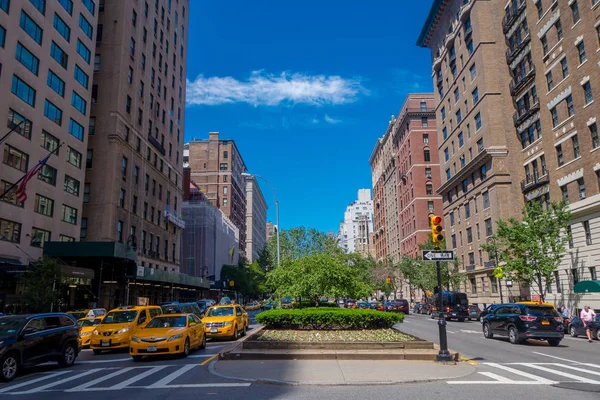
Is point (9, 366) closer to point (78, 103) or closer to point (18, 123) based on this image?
point (18, 123)

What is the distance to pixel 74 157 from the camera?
41.2 m

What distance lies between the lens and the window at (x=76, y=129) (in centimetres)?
4056

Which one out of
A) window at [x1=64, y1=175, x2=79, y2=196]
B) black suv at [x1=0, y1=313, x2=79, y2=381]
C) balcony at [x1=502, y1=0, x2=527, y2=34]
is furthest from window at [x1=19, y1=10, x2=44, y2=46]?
balcony at [x1=502, y1=0, x2=527, y2=34]

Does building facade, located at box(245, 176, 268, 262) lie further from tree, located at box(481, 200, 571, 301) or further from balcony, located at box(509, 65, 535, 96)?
tree, located at box(481, 200, 571, 301)

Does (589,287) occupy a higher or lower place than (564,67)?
lower

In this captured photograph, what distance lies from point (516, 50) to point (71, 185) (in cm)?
4251

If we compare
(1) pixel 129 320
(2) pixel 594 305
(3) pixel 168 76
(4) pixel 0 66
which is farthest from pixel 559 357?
(3) pixel 168 76

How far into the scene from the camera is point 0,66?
103 feet

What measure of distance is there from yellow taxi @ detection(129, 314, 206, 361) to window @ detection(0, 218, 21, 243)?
68.8 feet

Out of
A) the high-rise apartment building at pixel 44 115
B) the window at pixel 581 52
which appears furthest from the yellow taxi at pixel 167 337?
the window at pixel 581 52

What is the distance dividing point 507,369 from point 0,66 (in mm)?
34432

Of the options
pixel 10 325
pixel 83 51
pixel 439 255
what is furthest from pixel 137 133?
pixel 439 255

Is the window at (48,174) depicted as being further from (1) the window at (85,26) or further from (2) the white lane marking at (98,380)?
(2) the white lane marking at (98,380)

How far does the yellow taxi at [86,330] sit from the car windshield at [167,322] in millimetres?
4460
